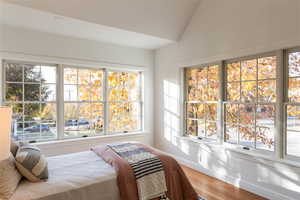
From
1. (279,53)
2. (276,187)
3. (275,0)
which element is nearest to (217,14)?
(275,0)

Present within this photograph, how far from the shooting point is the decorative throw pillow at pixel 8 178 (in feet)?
5.04

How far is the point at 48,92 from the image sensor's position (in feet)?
11.6

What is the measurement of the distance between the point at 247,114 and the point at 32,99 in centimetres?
369

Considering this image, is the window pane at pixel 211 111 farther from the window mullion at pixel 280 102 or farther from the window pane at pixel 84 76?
the window pane at pixel 84 76

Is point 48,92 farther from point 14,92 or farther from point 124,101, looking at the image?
point 124,101

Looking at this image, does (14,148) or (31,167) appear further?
(14,148)

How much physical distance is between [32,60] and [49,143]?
1.50 m

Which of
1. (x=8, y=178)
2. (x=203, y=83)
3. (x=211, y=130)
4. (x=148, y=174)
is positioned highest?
(x=203, y=83)

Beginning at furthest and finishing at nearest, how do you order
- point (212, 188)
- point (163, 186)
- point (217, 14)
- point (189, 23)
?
point (189, 23) < point (217, 14) < point (212, 188) < point (163, 186)

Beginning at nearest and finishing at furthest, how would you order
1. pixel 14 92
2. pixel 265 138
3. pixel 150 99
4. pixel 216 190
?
1. pixel 265 138
2. pixel 216 190
3. pixel 14 92
4. pixel 150 99

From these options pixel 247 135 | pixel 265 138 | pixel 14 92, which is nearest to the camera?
pixel 265 138

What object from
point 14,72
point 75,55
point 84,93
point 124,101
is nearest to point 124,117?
point 124,101

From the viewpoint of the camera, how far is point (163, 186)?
83.4 inches

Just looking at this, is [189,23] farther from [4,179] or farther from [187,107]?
[4,179]
